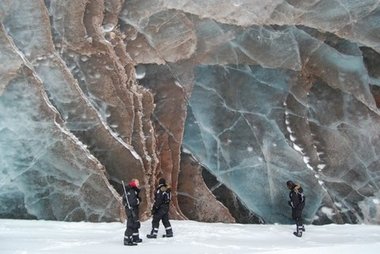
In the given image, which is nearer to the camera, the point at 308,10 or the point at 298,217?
the point at 298,217

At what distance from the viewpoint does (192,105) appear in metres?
9.69

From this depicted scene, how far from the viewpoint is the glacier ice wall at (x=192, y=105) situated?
9203mm

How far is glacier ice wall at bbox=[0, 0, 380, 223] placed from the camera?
9203 mm

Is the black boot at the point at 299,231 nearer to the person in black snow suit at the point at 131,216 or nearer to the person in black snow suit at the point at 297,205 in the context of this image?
the person in black snow suit at the point at 297,205

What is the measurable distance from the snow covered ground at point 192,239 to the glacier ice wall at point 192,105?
0.45m

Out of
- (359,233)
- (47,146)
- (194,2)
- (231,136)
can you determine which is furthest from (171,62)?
(359,233)

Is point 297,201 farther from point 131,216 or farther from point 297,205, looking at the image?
point 131,216

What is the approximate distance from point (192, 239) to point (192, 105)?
9.14ft

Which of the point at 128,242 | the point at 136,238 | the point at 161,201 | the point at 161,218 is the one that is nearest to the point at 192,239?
the point at 161,218

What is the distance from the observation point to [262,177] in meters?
9.56

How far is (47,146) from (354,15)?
6228 mm

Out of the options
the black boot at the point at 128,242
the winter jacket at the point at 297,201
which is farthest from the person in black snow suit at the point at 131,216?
the winter jacket at the point at 297,201

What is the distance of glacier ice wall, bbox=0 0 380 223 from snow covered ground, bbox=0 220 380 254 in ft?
1.47

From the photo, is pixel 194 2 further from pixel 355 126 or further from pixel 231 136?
pixel 355 126
